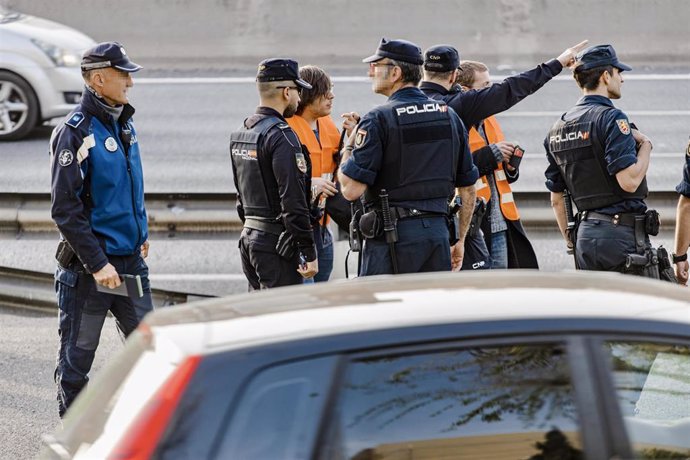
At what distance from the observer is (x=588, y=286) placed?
11.5ft

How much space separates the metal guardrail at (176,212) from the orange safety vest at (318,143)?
2.23 metres

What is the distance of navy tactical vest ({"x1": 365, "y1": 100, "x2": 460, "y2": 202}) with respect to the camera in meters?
6.03

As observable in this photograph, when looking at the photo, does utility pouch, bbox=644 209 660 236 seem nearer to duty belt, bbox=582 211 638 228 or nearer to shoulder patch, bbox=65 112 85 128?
duty belt, bbox=582 211 638 228

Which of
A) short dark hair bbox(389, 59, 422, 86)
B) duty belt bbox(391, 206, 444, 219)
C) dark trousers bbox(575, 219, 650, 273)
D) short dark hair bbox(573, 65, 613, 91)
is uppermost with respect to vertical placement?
short dark hair bbox(389, 59, 422, 86)

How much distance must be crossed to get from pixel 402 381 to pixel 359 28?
1565cm

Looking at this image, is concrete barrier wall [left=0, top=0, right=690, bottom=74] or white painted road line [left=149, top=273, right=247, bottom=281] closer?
white painted road line [left=149, top=273, right=247, bottom=281]

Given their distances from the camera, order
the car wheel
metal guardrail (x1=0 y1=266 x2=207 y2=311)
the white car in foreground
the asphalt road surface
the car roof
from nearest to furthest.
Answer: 1. the white car in foreground
2. the car roof
3. metal guardrail (x1=0 y1=266 x2=207 y2=311)
4. the asphalt road surface
5. the car wheel

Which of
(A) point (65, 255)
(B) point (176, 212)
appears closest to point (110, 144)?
(A) point (65, 255)

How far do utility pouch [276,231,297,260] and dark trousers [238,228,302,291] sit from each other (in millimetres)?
59

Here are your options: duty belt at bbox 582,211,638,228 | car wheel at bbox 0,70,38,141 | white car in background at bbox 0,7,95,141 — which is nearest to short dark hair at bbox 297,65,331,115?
duty belt at bbox 582,211,638,228

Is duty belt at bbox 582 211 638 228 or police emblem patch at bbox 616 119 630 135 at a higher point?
police emblem patch at bbox 616 119 630 135

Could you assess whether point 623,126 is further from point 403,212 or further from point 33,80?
point 33,80

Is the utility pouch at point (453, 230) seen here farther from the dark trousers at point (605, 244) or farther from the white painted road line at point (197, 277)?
the white painted road line at point (197, 277)

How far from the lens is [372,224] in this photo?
6137 millimetres
